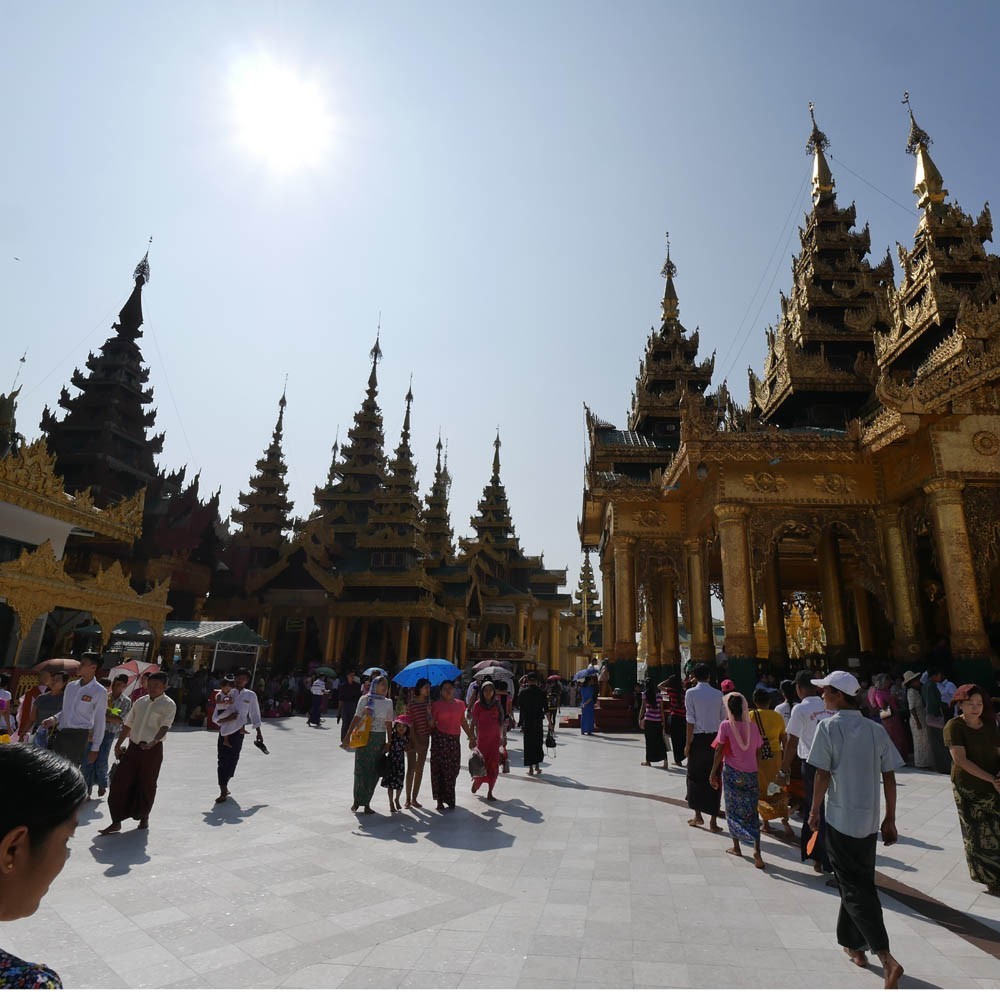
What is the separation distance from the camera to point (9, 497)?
52.0 ft

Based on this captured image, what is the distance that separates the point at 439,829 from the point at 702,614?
44.4 feet

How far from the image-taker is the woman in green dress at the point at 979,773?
14.8ft

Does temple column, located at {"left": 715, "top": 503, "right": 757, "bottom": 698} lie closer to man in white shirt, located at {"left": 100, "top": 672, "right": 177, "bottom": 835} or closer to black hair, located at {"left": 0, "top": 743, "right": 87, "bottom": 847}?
man in white shirt, located at {"left": 100, "top": 672, "right": 177, "bottom": 835}

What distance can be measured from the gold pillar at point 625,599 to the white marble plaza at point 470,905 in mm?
11237

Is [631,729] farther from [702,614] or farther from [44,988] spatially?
[44,988]

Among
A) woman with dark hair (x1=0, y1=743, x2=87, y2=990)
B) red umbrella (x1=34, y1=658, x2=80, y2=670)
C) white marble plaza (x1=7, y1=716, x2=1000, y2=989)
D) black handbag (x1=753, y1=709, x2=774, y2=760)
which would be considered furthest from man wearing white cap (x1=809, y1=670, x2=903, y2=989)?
red umbrella (x1=34, y1=658, x2=80, y2=670)

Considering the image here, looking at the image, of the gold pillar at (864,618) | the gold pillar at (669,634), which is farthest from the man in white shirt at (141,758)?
the gold pillar at (864,618)

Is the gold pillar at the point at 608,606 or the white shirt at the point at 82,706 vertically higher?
the gold pillar at the point at 608,606

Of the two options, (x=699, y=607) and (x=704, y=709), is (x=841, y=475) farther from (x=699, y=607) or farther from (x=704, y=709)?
(x=704, y=709)

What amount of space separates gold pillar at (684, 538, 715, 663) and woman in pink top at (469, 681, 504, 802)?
11133 mm

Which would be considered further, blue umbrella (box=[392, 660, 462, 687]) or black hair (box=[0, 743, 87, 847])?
blue umbrella (box=[392, 660, 462, 687])

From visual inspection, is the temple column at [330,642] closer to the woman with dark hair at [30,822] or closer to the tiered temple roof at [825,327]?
the tiered temple roof at [825,327]

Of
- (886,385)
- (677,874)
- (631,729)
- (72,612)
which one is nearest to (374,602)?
(72,612)

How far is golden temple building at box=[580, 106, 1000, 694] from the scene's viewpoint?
42.8 ft
